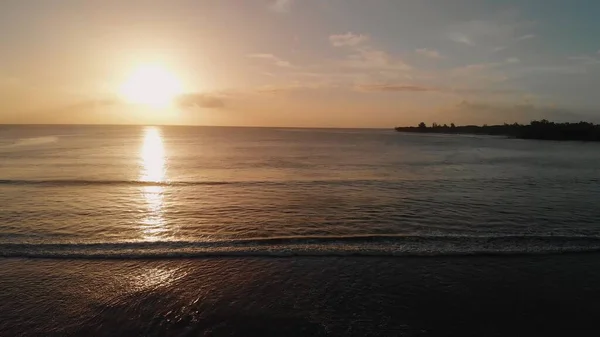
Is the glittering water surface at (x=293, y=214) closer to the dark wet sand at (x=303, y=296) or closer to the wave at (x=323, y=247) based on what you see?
the wave at (x=323, y=247)

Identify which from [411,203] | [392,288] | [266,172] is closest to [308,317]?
[392,288]

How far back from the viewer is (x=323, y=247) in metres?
12.0

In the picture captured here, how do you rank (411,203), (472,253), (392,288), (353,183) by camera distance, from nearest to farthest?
1. (392,288)
2. (472,253)
3. (411,203)
4. (353,183)

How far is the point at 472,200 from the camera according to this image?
65.9 feet

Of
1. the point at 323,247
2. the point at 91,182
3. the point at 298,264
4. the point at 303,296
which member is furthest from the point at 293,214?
the point at 91,182

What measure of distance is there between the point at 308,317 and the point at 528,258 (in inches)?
306

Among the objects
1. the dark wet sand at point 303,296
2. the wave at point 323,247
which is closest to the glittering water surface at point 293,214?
the wave at point 323,247

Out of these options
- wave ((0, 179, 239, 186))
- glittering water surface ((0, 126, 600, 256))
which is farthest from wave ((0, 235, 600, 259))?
wave ((0, 179, 239, 186))

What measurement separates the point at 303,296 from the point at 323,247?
361cm

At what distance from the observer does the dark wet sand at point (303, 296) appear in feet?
23.8

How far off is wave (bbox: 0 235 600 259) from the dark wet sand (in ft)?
1.75

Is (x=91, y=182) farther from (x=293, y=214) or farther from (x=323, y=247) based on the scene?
(x=323, y=247)

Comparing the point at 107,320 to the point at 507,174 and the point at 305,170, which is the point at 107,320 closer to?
the point at 305,170

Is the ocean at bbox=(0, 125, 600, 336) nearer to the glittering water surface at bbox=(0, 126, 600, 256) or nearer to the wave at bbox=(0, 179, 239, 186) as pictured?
the glittering water surface at bbox=(0, 126, 600, 256)
